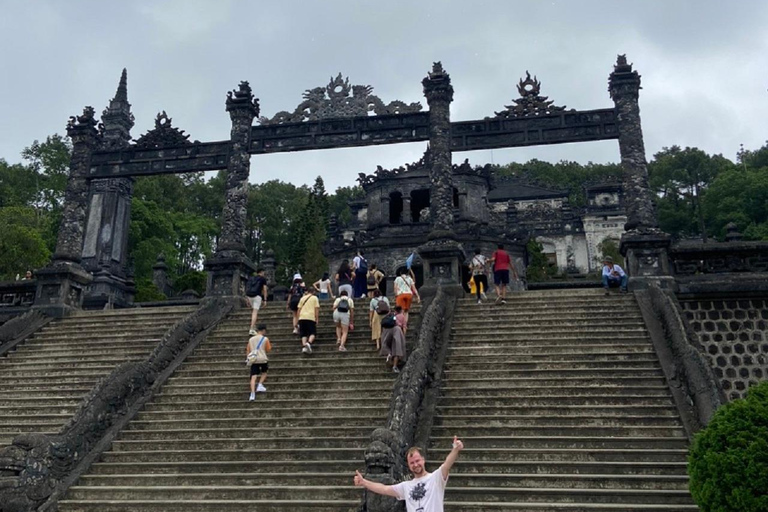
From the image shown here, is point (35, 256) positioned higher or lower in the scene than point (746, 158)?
lower

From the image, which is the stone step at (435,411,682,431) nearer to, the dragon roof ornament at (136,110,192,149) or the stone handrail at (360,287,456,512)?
the stone handrail at (360,287,456,512)

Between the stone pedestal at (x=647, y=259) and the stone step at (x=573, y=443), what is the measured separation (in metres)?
5.80

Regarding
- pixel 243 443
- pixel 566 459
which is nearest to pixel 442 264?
pixel 243 443

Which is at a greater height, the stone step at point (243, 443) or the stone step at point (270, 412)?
the stone step at point (270, 412)

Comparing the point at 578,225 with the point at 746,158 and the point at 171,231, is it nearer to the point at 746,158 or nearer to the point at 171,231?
the point at 746,158

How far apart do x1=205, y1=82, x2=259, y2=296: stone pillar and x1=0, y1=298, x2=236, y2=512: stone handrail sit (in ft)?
12.2

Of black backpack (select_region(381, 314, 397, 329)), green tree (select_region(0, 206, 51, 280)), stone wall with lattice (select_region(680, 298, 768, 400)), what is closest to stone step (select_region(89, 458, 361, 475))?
black backpack (select_region(381, 314, 397, 329))

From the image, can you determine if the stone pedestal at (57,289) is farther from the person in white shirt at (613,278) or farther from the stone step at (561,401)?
the person in white shirt at (613,278)

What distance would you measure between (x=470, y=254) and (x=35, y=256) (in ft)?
56.7

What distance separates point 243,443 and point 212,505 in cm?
134

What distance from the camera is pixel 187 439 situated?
898cm

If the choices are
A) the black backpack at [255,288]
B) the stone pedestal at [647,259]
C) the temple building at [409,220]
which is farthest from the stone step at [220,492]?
the temple building at [409,220]

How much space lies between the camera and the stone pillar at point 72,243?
51.1 feet

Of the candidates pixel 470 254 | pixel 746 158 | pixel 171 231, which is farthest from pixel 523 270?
pixel 746 158
